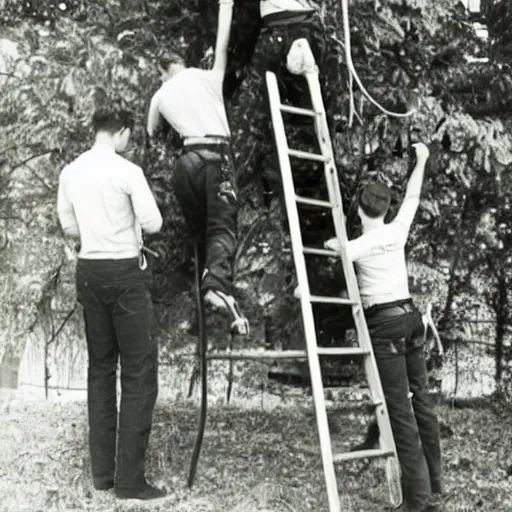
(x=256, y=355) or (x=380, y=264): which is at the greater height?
(x=380, y=264)

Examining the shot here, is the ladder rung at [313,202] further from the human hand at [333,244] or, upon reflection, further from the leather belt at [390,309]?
the leather belt at [390,309]

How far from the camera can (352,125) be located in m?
4.57

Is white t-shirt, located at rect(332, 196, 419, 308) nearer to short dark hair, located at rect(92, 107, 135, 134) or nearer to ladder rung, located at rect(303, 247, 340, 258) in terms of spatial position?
ladder rung, located at rect(303, 247, 340, 258)

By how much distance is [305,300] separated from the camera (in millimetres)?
3861

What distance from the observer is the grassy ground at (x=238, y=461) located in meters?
3.91

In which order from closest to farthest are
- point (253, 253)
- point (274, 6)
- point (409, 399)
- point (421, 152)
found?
point (409, 399) → point (274, 6) → point (253, 253) → point (421, 152)

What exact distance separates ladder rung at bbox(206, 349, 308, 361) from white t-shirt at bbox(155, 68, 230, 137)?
1.02m

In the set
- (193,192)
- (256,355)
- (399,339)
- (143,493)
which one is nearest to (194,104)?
(193,192)

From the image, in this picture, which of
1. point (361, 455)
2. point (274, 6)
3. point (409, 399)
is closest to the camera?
point (361, 455)

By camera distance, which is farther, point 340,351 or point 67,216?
point 67,216

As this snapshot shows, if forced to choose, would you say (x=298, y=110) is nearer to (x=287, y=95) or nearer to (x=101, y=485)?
(x=287, y=95)

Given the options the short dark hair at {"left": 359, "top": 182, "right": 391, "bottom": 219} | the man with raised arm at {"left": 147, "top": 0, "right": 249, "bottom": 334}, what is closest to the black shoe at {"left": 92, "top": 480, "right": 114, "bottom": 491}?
the man with raised arm at {"left": 147, "top": 0, "right": 249, "bottom": 334}

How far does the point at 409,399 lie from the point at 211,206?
4.15 ft

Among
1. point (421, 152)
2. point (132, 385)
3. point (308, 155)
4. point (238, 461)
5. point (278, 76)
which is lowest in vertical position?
point (238, 461)
